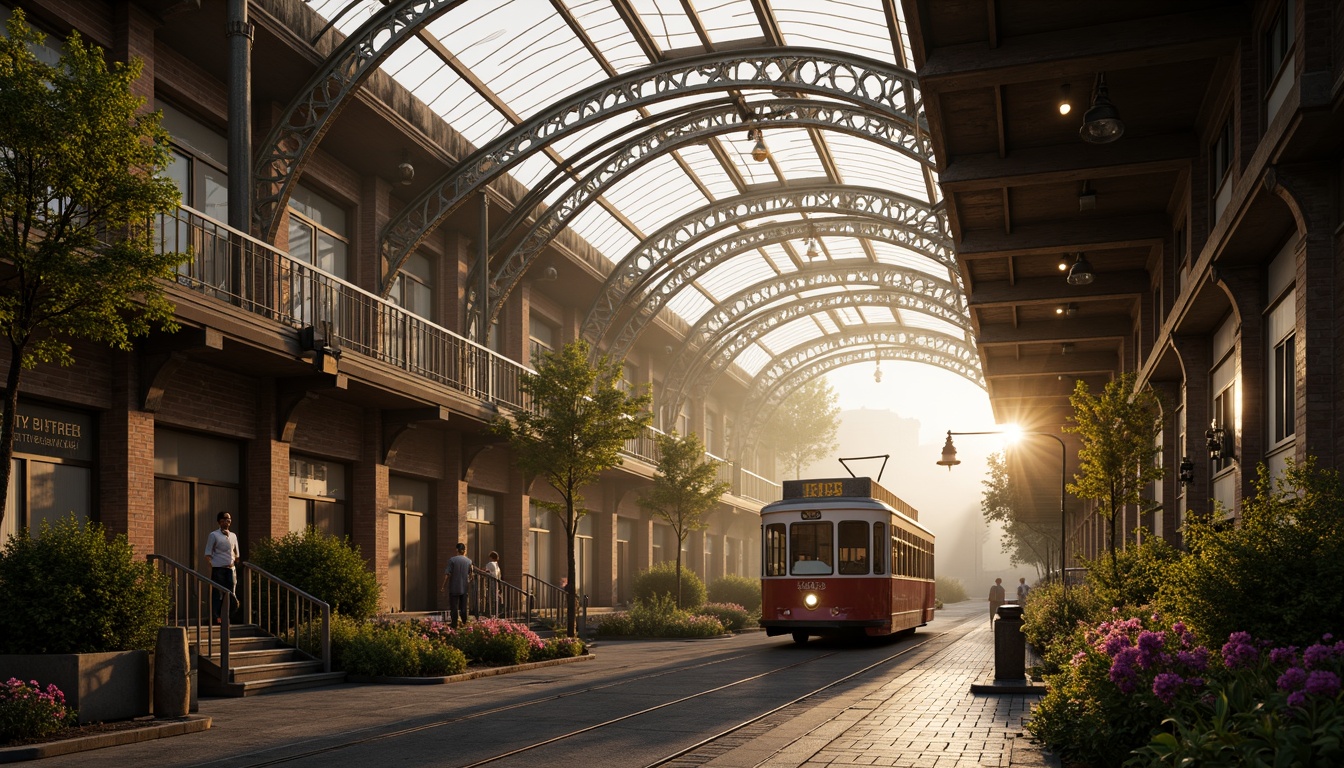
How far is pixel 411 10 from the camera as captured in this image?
23.4 meters

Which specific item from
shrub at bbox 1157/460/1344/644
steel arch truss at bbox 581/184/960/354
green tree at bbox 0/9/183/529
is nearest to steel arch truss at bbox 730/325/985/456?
steel arch truss at bbox 581/184/960/354

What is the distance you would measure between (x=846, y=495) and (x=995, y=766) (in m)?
17.3

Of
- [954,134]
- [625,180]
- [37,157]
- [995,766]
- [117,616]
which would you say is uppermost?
[625,180]

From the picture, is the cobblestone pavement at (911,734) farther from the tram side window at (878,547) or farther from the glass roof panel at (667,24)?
the glass roof panel at (667,24)

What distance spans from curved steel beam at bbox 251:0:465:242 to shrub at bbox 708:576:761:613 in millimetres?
29629

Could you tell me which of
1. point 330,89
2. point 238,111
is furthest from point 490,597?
point 238,111

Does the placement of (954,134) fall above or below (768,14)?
below

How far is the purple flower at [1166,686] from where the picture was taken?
320 inches

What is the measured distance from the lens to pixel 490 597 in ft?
90.3

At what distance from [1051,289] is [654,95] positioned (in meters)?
10.4

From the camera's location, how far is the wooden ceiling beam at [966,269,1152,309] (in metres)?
28.1

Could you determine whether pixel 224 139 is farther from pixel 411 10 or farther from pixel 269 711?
pixel 269 711

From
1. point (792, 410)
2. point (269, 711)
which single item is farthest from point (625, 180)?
point (792, 410)

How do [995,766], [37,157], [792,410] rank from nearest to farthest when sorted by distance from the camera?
[995,766], [37,157], [792,410]
